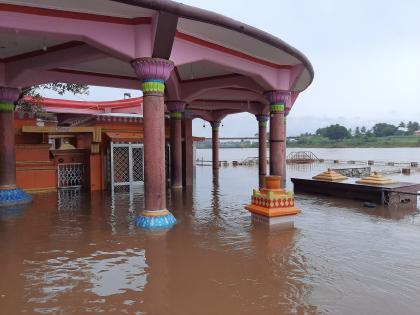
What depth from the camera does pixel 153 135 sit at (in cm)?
733

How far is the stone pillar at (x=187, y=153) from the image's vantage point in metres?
16.2

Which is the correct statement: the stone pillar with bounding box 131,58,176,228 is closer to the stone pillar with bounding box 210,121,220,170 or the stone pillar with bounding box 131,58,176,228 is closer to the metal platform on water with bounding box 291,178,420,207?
the metal platform on water with bounding box 291,178,420,207

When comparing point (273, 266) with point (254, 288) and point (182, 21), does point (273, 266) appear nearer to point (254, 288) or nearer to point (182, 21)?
point (254, 288)

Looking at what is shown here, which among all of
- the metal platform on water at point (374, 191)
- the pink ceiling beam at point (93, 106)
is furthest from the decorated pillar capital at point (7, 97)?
the metal platform on water at point (374, 191)

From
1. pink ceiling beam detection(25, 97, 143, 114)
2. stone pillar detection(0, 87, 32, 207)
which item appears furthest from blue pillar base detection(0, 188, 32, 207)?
pink ceiling beam detection(25, 97, 143, 114)

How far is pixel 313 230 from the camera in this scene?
7316 mm

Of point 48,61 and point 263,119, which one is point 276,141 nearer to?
point 48,61

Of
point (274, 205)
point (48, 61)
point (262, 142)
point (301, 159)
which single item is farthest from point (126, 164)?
point (301, 159)

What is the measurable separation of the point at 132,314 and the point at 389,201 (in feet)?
30.2

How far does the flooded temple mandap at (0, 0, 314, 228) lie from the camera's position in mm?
6680

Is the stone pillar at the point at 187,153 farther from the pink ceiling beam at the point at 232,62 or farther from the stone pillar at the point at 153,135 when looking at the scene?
the stone pillar at the point at 153,135

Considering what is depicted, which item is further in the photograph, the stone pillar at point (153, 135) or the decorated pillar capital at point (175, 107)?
the decorated pillar capital at point (175, 107)

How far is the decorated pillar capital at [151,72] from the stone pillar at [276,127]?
14.6 ft

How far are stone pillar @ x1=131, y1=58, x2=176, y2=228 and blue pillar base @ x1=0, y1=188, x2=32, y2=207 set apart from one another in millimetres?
5335
